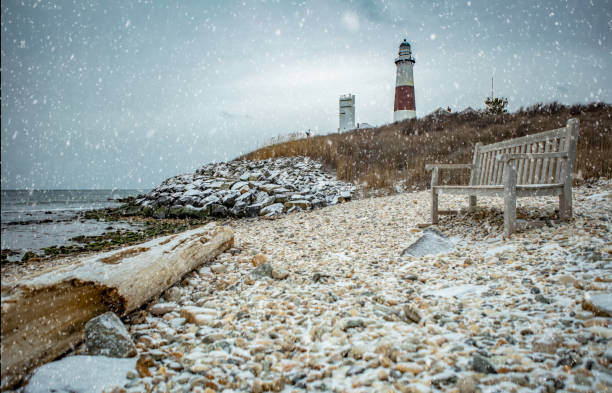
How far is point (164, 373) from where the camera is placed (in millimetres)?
1970

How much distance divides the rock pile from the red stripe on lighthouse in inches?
604

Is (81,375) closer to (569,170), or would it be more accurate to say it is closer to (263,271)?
(263,271)

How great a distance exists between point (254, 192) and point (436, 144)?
7.88m

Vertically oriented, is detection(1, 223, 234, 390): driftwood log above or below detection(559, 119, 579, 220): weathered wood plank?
below

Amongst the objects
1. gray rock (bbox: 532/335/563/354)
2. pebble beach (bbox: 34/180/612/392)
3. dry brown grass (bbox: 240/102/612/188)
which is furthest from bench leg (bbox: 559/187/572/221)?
dry brown grass (bbox: 240/102/612/188)

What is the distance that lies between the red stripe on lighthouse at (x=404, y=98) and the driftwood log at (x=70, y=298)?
2608cm

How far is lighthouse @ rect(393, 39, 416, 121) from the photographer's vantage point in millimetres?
26391

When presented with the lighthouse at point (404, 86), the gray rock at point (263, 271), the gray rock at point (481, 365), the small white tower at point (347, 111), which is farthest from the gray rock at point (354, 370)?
the small white tower at point (347, 111)

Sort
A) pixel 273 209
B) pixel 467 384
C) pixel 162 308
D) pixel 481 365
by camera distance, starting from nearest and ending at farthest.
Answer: pixel 467 384 → pixel 481 365 → pixel 162 308 → pixel 273 209

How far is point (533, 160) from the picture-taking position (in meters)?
4.43

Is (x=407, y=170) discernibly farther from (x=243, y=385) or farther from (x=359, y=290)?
(x=243, y=385)

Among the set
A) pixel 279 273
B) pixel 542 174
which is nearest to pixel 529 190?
pixel 542 174

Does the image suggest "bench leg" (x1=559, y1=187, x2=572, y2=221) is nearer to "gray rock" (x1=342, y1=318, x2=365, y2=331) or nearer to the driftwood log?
"gray rock" (x1=342, y1=318, x2=365, y2=331)

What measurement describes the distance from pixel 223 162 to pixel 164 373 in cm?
1633
